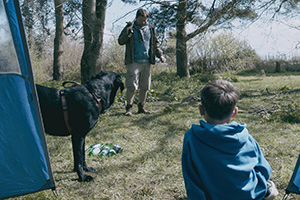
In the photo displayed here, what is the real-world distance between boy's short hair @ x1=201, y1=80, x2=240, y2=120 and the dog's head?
74.6 inches

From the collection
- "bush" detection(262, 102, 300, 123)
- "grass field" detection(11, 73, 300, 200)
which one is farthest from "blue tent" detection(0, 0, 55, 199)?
"bush" detection(262, 102, 300, 123)

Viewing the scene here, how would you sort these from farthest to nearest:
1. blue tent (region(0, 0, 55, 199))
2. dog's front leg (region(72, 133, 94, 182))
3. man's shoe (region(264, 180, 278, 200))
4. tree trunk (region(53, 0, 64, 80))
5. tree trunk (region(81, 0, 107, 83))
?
tree trunk (region(53, 0, 64, 80))
tree trunk (region(81, 0, 107, 83))
dog's front leg (region(72, 133, 94, 182))
blue tent (region(0, 0, 55, 199))
man's shoe (region(264, 180, 278, 200))

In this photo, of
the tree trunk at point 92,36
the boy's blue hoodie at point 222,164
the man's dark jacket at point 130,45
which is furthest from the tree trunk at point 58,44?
the boy's blue hoodie at point 222,164

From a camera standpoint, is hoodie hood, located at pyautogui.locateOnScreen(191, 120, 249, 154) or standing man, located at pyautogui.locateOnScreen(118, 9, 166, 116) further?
standing man, located at pyautogui.locateOnScreen(118, 9, 166, 116)

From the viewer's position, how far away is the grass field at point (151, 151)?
283 centimetres

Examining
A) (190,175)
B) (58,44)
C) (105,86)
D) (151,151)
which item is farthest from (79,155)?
(58,44)

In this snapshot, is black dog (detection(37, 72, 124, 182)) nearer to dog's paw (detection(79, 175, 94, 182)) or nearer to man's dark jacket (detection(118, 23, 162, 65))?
dog's paw (detection(79, 175, 94, 182))

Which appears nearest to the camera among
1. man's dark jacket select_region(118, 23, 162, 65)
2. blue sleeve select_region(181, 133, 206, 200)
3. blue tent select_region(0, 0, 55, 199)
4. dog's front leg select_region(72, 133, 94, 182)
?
blue sleeve select_region(181, 133, 206, 200)

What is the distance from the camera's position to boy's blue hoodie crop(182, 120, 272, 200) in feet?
5.18

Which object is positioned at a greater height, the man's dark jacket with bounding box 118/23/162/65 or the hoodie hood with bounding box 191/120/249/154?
the man's dark jacket with bounding box 118/23/162/65

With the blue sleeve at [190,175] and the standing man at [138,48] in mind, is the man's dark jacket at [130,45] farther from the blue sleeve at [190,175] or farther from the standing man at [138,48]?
the blue sleeve at [190,175]

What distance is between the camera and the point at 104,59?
52.3ft

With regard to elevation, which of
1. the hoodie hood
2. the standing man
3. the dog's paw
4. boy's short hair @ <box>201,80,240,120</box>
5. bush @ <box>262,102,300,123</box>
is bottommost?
the dog's paw

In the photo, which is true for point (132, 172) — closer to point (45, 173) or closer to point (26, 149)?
point (45, 173)
